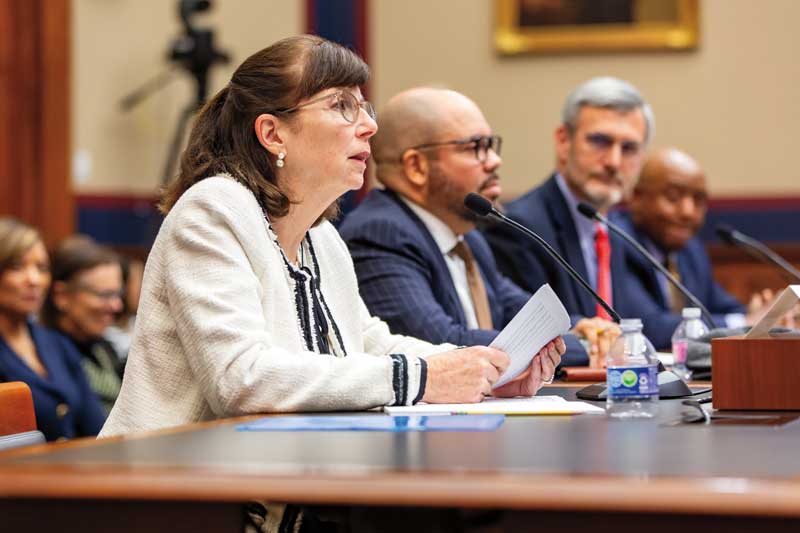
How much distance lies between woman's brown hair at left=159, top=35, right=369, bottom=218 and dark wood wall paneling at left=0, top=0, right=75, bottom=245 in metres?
4.66

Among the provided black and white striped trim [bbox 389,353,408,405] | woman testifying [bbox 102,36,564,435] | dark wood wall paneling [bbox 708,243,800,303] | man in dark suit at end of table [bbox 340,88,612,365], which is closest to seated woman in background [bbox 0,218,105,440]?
man in dark suit at end of table [bbox 340,88,612,365]

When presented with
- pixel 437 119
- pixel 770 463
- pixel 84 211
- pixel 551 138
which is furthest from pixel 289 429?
pixel 84 211

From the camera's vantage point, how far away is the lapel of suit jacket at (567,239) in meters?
3.96

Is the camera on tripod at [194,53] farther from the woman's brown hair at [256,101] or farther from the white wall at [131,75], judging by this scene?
the woman's brown hair at [256,101]

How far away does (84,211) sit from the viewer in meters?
6.89

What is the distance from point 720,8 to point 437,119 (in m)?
3.43

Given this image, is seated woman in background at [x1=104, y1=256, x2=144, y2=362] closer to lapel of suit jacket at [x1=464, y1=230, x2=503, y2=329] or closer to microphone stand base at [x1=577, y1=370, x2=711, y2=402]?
lapel of suit jacket at [x1=464, y1=230, x2=503, y2=329]

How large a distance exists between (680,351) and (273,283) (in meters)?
1.33

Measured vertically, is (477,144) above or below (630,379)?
above

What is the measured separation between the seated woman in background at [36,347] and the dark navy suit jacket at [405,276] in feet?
4.55

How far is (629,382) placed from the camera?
2012 mm

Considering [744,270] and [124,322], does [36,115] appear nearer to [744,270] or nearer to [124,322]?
[124,322]

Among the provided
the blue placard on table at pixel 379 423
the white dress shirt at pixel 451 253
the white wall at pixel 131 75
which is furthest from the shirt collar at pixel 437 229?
the white wall at pixel 131 75

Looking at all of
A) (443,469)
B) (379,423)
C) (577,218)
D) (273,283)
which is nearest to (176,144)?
(577,218)
